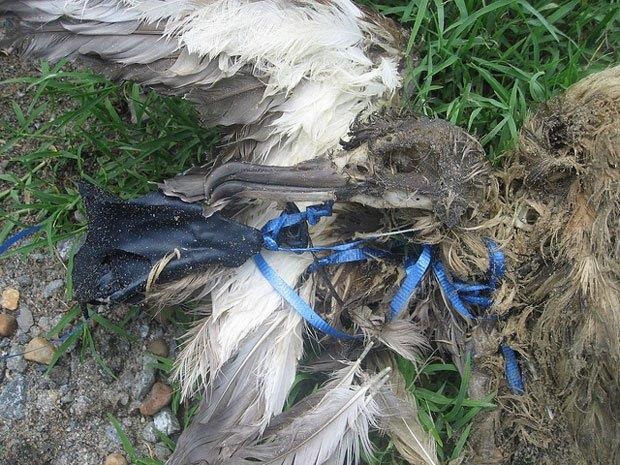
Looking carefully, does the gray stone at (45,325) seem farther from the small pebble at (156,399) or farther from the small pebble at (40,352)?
the small pebble at (156,399)

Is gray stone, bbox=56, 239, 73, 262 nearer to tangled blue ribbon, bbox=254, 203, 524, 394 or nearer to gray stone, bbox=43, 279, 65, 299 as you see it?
gray stone, bbox=43, 279, 65, 299

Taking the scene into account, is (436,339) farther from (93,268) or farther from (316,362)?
(93,268)

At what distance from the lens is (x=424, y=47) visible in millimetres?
2494

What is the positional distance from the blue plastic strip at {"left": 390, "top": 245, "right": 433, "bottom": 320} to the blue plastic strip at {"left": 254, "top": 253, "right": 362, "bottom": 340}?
0.18 meters

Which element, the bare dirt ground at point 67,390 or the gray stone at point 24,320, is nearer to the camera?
the bare dirt ground at point 67,390

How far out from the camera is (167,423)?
2459 millimetres

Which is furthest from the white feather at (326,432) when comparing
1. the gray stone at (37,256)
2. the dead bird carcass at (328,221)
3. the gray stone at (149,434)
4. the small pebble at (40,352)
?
the gray stone at (37,256)

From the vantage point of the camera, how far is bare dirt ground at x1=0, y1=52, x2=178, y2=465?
8.01 ft

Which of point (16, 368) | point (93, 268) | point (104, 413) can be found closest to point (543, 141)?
point (93, 268)

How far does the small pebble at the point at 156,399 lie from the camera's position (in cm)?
246

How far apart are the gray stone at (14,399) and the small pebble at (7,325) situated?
16cm

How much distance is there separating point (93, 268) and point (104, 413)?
70 cm

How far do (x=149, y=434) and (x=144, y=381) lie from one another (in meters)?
0.18

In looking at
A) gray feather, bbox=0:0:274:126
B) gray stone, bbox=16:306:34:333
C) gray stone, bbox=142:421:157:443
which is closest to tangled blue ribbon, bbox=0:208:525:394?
gray feather, bbox=0:0:274:126
